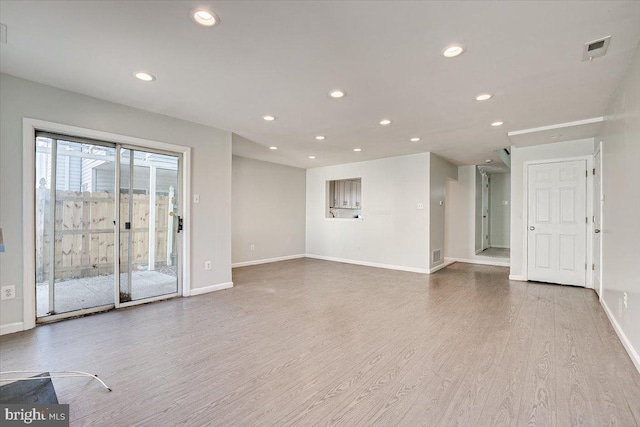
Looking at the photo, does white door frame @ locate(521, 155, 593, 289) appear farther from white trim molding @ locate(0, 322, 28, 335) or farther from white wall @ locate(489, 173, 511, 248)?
white trim molding @ locate(0, 322, 28, 335)

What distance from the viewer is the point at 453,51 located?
87.8 inches

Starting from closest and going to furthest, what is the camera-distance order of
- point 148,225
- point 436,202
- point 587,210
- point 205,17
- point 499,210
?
point 205,17 < point 148,225 < point 587,210 < point 436,202 < point 499,210

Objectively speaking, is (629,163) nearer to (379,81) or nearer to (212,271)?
(379,81)

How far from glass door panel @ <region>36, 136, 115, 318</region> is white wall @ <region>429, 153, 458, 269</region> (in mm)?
5251

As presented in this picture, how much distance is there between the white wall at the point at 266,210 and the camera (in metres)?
6.45

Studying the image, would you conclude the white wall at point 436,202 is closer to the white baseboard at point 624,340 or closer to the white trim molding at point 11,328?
the white baseboard at point 624,340

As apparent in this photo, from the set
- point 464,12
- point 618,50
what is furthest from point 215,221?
point 618,50

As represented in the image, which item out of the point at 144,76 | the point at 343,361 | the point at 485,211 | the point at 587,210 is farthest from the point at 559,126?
the point at 144,76

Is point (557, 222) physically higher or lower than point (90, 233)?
higher

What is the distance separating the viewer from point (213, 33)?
205 centimetres

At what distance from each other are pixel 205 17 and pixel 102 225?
281cm

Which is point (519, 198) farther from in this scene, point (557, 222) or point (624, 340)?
point (624, 340)

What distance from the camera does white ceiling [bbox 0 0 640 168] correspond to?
1.83 meters

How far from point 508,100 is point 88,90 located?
4486 millimetres
